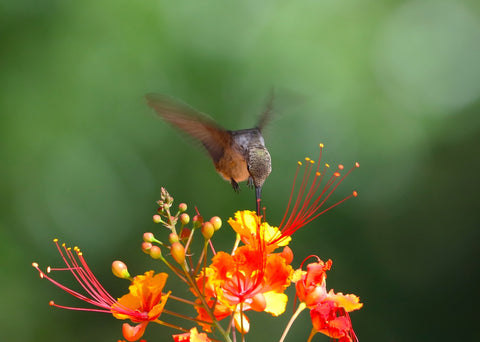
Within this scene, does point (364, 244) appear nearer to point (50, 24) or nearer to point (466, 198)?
point (466, 198)

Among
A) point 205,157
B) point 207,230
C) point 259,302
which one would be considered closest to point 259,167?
point 207,230

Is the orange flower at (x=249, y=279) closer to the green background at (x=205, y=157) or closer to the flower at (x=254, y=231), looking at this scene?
the flower at (x=254, y=231)

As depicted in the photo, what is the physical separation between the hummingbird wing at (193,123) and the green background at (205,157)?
228 cm

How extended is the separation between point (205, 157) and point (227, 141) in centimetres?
235

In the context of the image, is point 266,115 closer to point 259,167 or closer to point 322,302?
point 259,167

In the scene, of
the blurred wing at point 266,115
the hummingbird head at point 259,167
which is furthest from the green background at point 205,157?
the hummingbird head at point 259,167

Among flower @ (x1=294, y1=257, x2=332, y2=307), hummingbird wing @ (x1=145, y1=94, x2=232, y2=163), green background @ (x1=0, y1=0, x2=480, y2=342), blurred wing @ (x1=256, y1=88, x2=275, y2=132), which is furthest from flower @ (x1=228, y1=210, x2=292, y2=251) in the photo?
green background @ (x1=0, y1=0, x2=480, y2=342)

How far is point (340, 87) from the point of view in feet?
16.7

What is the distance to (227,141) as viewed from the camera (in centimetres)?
208

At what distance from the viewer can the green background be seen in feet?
14.7

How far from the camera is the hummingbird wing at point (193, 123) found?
1.81 metres

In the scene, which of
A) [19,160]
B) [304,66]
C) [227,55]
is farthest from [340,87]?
[19,160]

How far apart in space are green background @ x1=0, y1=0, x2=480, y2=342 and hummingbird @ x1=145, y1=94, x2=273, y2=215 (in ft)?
7.48

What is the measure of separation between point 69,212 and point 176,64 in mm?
1672
